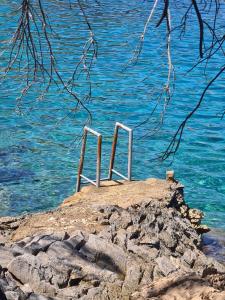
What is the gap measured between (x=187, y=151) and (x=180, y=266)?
325 inches

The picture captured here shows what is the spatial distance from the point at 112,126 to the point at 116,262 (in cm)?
992

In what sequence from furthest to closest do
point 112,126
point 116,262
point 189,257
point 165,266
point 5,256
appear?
point 112,126 → point 189,257 → point 165,266 → point 116,262 → point 5,256

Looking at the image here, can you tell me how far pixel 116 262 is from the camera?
27.0 feet

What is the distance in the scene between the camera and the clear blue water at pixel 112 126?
47.1ft

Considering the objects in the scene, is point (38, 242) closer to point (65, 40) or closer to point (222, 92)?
point (222, 92)

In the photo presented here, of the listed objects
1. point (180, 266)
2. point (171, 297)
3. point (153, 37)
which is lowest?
point (153, 37)

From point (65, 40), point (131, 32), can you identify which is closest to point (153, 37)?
point (131, 32)

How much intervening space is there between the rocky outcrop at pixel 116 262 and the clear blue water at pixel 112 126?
2.92m

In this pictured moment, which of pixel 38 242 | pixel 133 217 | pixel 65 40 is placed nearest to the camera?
pixel 38 242

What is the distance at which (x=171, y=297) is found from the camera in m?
7.00

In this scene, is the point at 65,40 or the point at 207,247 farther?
the point at 65,40

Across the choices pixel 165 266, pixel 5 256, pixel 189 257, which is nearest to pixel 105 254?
pixel 165 266

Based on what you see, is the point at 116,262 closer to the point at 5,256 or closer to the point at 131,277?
the point at 131,277

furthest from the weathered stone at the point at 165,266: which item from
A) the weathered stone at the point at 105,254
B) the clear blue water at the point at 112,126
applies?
the clear blue water at the point at 112,126
